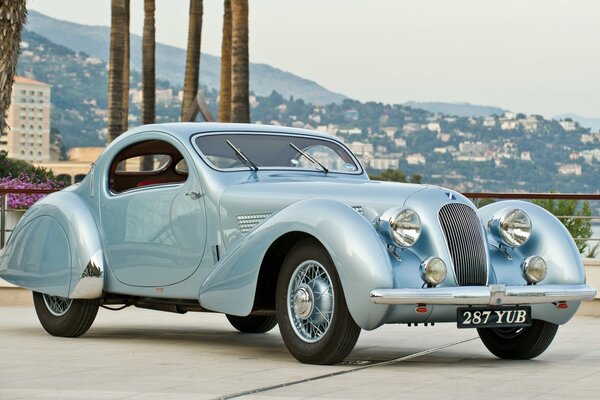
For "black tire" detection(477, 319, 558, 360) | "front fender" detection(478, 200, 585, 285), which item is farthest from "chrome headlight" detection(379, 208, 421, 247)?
"black tire" detection(477, 319, 558, 360)

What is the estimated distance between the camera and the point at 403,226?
9.12 metres

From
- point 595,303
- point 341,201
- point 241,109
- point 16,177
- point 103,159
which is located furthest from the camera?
point 241,109

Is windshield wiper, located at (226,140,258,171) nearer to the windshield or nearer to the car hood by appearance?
the windshield

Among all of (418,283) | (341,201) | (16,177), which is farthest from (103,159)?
(16,177)

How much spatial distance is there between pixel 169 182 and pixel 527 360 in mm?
3308

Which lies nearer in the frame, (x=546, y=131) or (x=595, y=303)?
(x=595, y=303)

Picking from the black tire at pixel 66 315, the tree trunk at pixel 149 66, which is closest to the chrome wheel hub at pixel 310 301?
the black tire at pixel 66 315

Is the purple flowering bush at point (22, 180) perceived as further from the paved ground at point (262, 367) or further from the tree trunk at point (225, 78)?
the paved ground at point (262, 367)

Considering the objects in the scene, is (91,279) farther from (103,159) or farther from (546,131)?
(546,131)

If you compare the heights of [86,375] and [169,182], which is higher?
[169,182]

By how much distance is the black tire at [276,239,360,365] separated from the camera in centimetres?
912

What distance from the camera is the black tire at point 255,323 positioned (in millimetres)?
12234

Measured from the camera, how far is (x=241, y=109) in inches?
1135

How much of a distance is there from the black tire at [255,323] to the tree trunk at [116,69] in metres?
19.9
